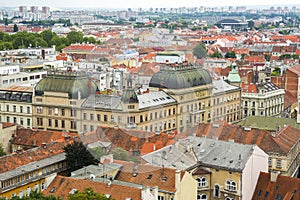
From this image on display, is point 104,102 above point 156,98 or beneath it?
above

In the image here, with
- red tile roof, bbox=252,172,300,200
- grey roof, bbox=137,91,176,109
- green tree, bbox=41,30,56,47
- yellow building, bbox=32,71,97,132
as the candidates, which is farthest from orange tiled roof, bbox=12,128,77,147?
green tree, bbox=41,30,56,47

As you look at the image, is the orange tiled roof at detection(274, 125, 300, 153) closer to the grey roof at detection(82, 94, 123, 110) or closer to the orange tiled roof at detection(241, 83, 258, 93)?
the orange tiled roof at detection(241, 83, 258, 93)

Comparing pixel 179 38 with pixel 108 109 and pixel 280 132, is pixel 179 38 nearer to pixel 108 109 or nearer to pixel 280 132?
pixel 108 109

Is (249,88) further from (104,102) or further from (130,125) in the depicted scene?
(104,102)

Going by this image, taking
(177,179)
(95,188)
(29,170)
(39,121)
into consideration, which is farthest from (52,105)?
(177,179)

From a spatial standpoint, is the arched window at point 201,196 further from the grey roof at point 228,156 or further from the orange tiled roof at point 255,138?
the orange tiled roof at point 255,138

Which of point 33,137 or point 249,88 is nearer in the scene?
point 33,137
